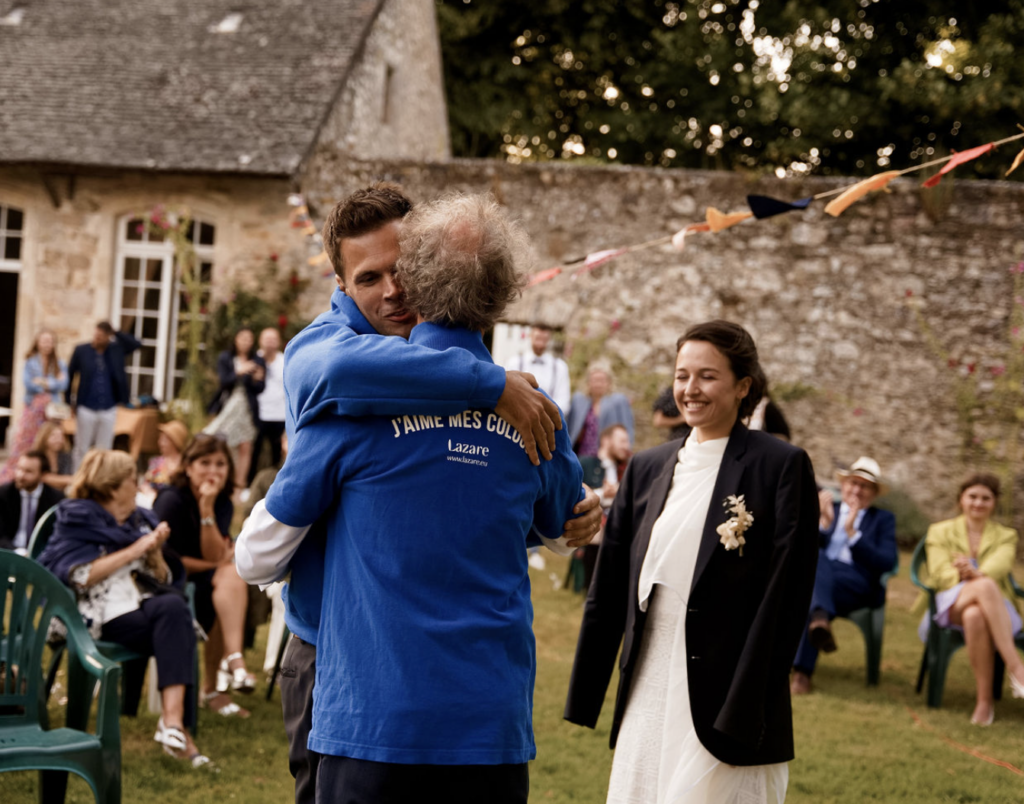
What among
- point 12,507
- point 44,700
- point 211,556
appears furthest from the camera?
point 12,507

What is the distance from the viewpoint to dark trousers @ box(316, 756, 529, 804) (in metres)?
1.94

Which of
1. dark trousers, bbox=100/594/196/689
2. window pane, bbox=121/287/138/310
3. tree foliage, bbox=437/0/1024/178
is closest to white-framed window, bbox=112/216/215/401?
window pane, bbox=121/287/138/310

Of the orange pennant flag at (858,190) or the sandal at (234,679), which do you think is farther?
the sandal at (234,679)

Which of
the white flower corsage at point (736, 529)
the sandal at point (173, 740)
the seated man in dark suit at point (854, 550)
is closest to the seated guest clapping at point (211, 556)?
the sandal at point (173, 740)

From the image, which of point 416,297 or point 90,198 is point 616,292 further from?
point 416,297

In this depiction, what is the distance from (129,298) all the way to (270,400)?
365 centimetres

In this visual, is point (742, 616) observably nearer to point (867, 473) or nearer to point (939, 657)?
point (939, 657)

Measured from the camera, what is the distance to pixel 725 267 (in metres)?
12.3

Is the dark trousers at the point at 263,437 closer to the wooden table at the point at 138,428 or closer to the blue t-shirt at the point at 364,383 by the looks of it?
the wooden table at the point at 138,428

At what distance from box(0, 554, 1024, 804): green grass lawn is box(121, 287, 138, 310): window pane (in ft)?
26.3

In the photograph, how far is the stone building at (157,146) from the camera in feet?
42.4

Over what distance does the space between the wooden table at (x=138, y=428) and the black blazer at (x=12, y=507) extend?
Answer: 558 cm

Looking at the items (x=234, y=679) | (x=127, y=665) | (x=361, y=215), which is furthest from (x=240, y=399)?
(x=361, y=215)

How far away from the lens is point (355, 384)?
6.43 feet
